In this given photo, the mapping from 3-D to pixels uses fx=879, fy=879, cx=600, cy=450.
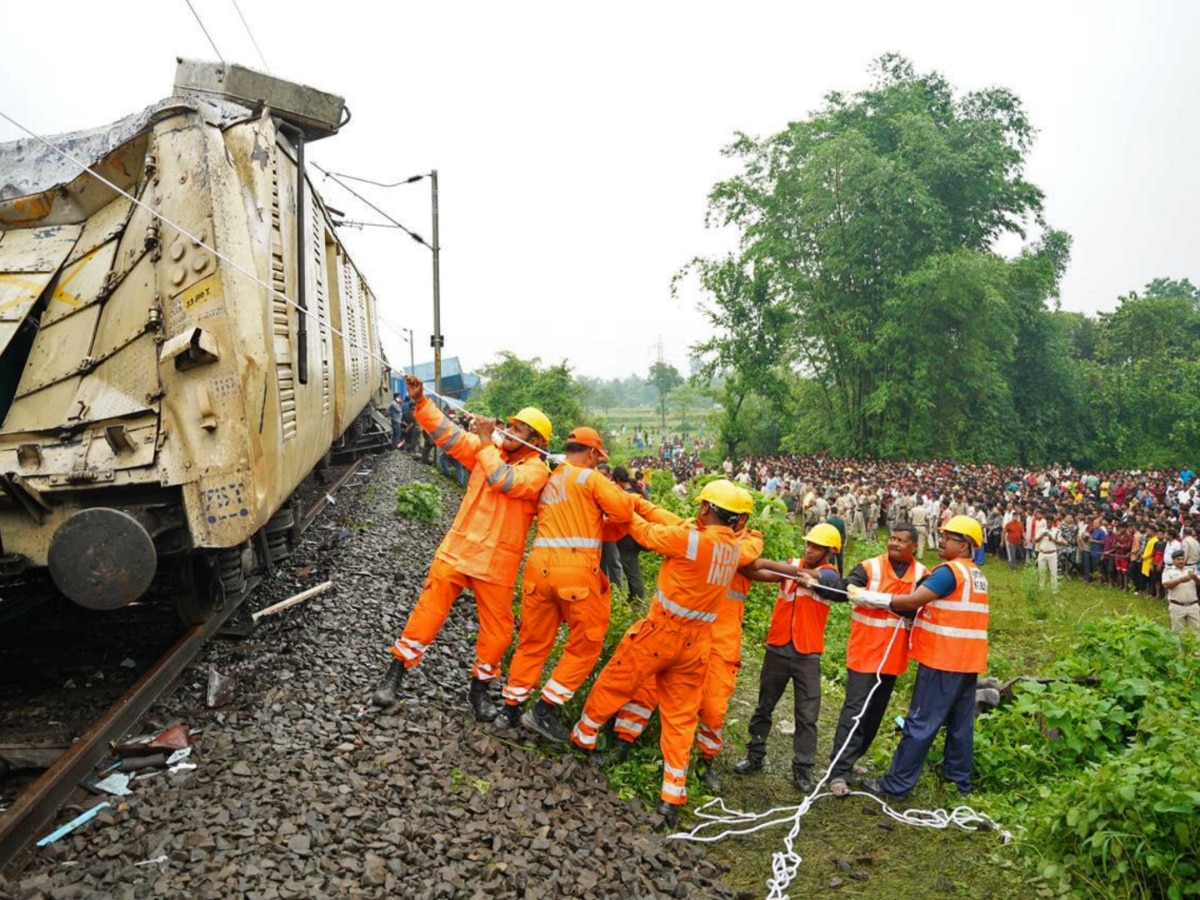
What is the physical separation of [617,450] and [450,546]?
30.6 meters

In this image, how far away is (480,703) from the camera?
4969 mm

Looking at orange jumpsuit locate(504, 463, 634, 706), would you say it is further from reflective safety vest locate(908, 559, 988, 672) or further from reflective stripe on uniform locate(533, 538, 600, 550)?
reflective safety vest locate(908, 559, 988, 672)

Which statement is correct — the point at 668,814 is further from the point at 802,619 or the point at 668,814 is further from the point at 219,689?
the point at 219,689

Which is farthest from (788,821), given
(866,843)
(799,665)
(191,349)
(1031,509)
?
(1031,509)

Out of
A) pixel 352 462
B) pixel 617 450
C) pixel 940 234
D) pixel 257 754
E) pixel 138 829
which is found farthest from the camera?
pixel 617 450

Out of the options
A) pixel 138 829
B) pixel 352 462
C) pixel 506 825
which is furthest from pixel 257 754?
pixel 352 462

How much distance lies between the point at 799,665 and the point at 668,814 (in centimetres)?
129

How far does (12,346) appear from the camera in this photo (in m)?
5.11

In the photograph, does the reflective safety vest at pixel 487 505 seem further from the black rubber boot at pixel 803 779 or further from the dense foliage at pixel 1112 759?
the dense foliage at pixel 1112 759

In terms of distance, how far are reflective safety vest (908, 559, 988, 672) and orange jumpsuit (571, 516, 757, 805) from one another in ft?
4.18

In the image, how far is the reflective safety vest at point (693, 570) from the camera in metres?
4.66

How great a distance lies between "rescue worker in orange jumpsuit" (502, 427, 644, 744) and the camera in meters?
4.82

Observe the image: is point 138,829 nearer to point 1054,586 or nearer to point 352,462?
point 352,462

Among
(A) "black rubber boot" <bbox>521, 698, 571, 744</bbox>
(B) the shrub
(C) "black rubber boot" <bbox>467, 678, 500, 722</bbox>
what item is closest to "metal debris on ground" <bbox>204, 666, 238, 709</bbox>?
(C) "black rubber boot" <bbox>467, 678, 500, 722</bbox>
